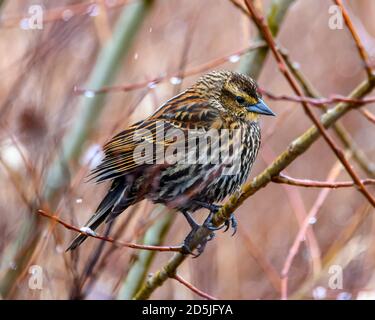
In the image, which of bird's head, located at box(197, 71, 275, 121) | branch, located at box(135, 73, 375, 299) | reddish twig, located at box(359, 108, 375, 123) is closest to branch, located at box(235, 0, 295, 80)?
bird's head, located at box(197, 71, 275, 121)

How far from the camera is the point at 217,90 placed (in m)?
4.13

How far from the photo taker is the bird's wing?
3.65 meters

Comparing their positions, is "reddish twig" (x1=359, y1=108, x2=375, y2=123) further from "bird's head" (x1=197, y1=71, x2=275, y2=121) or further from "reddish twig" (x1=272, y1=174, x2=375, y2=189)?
"bird's head" (x1=197, y1=71, x2=275, y2=121)

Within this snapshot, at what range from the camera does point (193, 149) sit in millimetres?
3842

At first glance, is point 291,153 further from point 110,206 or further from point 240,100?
point 240,100

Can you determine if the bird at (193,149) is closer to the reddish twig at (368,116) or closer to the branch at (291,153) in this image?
the branch at (291,153)

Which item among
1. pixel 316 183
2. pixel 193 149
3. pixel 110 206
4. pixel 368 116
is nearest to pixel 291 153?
pixel 316 183

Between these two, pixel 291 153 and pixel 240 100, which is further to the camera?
pixel 240 100

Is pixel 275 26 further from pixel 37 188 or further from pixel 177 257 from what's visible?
pixel 37 188

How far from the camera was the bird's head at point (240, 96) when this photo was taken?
3.91 meters

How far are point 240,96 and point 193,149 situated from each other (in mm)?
388

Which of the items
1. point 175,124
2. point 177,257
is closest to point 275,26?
point 175,124

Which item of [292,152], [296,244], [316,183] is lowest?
[316,183]

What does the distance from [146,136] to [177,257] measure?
2.55ft
